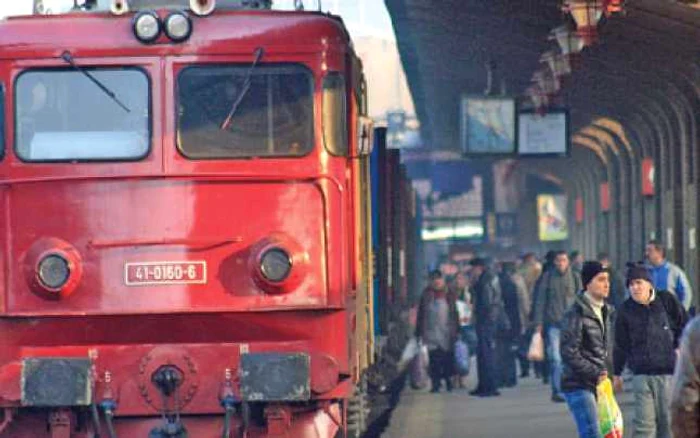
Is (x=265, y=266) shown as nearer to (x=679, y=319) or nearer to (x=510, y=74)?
(x=679, y=319)

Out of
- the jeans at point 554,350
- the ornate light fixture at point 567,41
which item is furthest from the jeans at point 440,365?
the ornate light fixture at point 567,41

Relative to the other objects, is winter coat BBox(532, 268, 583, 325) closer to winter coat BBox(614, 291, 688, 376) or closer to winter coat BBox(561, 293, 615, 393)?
winter coat BBox(614, 291, 688, 376)

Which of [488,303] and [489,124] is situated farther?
[489,124]

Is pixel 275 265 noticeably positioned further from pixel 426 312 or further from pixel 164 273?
pixel 426 312

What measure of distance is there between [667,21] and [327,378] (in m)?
9.98

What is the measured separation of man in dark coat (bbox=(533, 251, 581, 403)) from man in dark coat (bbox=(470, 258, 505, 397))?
1842 mm

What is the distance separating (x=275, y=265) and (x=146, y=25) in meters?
1.77

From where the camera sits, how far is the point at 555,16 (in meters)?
25.6

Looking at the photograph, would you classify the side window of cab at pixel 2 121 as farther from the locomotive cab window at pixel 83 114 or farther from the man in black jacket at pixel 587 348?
the man in black jacket at pixel 587 348

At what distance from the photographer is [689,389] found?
7777mm

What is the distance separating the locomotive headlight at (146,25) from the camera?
1393 cm

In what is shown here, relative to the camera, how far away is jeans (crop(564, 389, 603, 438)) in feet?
45.9

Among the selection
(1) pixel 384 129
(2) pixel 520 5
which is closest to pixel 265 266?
(1) pixel 384 129

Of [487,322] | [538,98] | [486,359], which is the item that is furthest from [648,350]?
[538,98]
